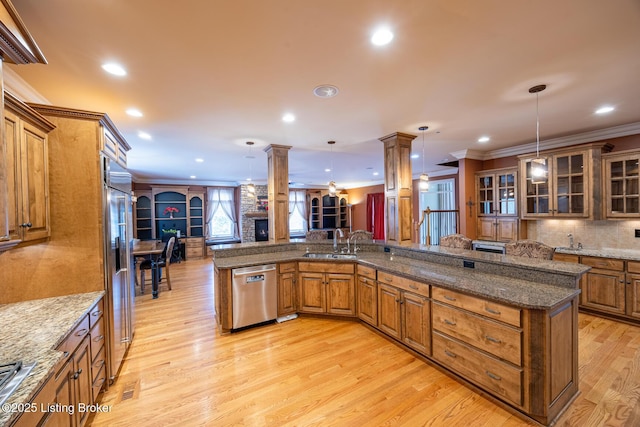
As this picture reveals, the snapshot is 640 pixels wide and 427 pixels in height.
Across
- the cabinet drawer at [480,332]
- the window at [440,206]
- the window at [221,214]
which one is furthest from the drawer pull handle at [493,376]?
the window at [221,214]

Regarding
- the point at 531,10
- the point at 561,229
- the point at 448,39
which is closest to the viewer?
the point at 531,10

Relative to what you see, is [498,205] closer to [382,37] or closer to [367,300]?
[367,300]

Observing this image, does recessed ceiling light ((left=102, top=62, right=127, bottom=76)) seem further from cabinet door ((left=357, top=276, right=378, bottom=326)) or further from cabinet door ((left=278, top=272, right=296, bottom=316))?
cabinet door ((left=357, top=276, right=378, bottom=326))

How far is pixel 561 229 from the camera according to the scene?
14.8ft

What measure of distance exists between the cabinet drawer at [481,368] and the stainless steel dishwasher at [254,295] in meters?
2.10

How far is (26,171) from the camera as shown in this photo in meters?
1.77

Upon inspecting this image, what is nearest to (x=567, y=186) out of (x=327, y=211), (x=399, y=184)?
(x=399, y=184)

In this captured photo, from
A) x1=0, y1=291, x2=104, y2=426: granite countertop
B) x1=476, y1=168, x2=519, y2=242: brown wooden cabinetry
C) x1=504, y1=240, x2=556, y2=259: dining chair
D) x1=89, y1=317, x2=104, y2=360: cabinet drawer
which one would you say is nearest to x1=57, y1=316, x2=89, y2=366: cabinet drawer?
x1=0, y1=291, x2=104, y2=426: granite countertop

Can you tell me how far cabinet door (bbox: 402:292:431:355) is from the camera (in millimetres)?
2594

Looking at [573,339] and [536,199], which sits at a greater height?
[536,199]

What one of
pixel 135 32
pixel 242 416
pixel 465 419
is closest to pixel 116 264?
pixel 242 416

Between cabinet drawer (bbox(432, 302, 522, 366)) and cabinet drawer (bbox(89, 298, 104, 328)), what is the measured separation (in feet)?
9.41

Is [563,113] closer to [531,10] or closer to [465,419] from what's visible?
[531,10]

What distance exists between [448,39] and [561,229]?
447cm
